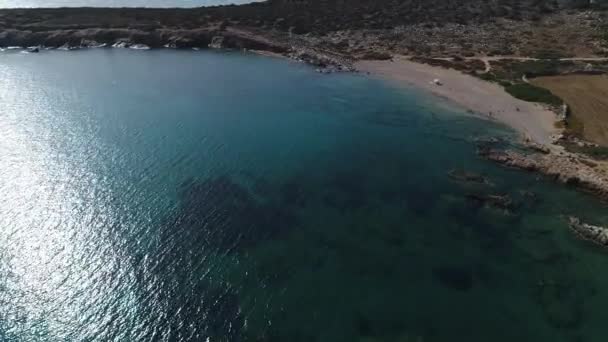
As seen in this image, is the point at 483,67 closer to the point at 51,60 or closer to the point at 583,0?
the point at 583,0

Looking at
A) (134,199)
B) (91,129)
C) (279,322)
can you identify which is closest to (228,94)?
(91,129)

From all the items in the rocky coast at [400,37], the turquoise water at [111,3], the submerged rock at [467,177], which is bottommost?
the submerged rock at [467,177]

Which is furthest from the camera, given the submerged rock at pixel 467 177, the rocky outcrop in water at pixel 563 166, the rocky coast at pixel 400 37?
the rocky coast at pixel 400 37

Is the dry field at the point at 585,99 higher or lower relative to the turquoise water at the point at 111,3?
lower

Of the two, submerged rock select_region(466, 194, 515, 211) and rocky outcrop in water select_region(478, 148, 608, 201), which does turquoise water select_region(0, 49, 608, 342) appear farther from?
rocky outcrop in water select_region(478, 148, 608, 201)

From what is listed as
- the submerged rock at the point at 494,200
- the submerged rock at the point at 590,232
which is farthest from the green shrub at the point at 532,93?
the submerged rock at the point at 590,232

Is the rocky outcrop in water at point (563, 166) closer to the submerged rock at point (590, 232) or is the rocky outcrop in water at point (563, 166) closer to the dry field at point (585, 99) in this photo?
the submerged rock at point (590, 232)
